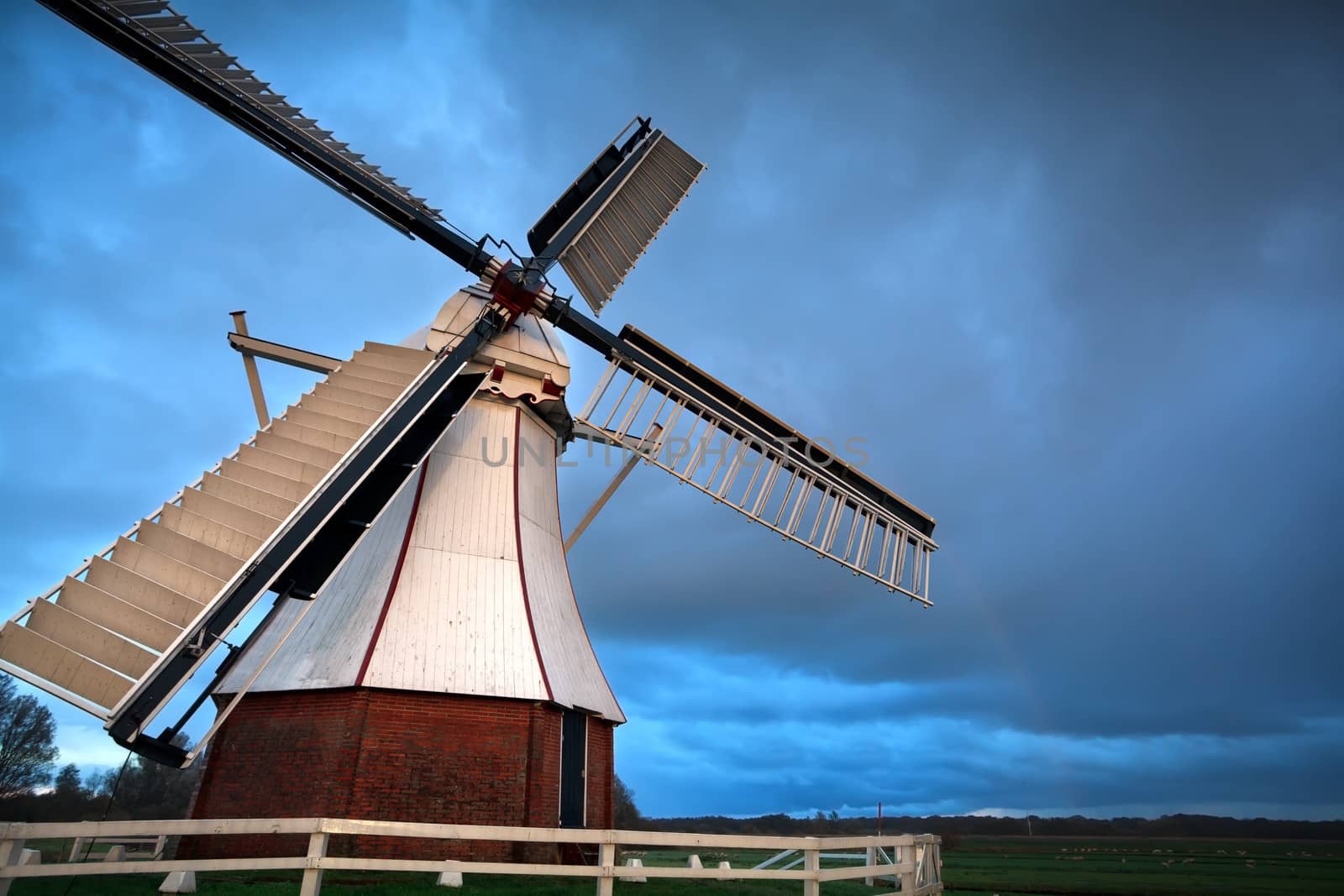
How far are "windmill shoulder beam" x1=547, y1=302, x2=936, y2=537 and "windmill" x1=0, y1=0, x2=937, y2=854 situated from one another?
0.05 metres

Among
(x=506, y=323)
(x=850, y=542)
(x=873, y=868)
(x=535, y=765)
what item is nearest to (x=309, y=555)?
(x=535, y=765)

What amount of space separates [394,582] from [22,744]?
3334cm

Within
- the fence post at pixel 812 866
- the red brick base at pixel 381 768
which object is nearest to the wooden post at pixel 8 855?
the red brick base at pixel 381 768

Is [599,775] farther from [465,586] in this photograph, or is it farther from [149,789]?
[149,789]

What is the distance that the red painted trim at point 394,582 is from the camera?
10820 mm

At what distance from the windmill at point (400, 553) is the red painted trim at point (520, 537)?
1.5 inches

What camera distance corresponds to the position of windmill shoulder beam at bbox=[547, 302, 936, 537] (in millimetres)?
15602

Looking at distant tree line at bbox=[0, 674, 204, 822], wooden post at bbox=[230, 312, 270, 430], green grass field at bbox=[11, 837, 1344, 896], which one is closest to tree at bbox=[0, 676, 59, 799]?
distant tree line at bbox=[0, 674, 204, 822]

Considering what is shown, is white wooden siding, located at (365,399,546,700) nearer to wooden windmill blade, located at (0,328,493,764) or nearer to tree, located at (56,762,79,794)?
wooden windmill blade, located at (0,328,493,764)

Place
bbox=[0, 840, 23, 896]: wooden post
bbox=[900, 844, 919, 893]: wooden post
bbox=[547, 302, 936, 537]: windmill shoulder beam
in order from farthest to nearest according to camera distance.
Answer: bbox=[547, 302, 936, 537]: windmill shoulder beam → bbox=[900, 844, 919, 893]: wooden post → bbox=[0, 840, 23, 896]: wooden post

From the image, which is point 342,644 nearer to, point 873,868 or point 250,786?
point 250,786

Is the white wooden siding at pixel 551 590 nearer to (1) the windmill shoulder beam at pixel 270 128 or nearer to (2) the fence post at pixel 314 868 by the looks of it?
(1) the windmill shoulder beam at pixel 270 128

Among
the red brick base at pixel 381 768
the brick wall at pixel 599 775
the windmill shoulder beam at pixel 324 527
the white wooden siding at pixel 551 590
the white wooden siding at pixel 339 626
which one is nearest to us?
the windmill shoulder beam at pixel 324 527

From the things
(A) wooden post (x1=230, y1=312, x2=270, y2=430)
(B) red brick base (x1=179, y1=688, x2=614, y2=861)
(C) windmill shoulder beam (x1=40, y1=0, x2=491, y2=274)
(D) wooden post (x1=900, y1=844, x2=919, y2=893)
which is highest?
(C) windmill shoulder beam (x1=40, y1=0, x2=491, y2=274)
